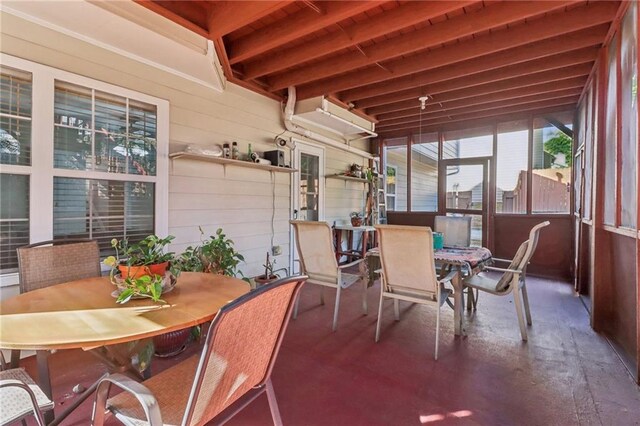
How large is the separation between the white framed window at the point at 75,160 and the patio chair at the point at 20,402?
55.3 inches

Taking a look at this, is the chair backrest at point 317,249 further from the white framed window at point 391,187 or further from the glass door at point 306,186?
the white framed window at point 391,187

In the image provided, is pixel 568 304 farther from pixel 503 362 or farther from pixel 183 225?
pixel 183 225

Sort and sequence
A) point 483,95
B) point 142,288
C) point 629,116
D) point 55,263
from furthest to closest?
point 483,95 → point 629,116 → point 55,263 → point 142,288

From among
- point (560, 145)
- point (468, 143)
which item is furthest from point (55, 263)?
point (560, 145)

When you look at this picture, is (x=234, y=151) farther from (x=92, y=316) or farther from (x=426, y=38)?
(x=92, y=316)

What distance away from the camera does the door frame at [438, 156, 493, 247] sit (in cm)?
574

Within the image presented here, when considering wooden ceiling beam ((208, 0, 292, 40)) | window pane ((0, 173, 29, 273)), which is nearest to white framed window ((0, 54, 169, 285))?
window pane ((0, 173, 29, 273))

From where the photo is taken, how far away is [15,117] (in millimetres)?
2164

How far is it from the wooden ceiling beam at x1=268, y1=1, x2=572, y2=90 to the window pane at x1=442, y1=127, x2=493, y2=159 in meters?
3.53

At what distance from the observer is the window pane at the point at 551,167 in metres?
5.14

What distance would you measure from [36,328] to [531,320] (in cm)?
401

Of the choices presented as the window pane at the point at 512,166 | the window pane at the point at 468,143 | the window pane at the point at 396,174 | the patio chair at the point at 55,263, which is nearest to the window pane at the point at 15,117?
the patio chair at the point at 55,263

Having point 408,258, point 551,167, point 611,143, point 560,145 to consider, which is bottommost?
point 408,258

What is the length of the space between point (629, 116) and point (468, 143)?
3831 millimetres
